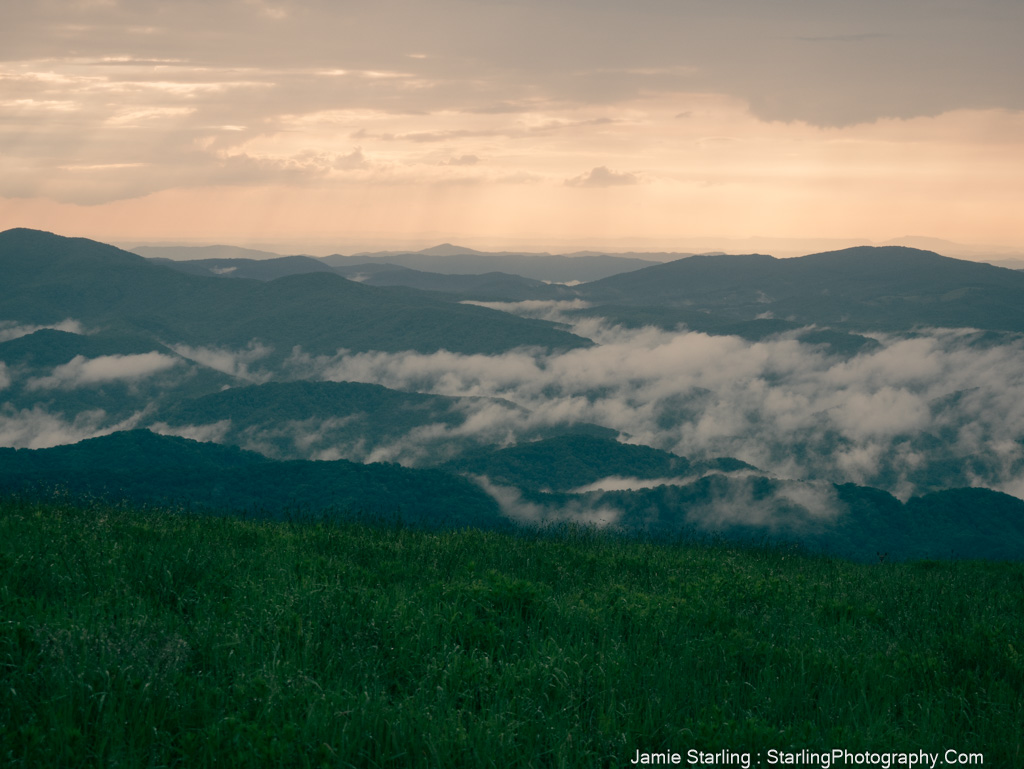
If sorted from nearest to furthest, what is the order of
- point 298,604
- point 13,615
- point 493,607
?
point 13,615
point 298,604
point 493,607

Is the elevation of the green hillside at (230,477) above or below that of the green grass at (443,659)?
below

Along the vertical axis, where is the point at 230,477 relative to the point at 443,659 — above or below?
below

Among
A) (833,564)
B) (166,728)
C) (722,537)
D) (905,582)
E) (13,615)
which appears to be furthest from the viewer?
(722,537)

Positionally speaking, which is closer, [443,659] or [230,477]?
[443,659]

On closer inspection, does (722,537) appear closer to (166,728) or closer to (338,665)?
(338,665)

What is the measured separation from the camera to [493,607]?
8398mm

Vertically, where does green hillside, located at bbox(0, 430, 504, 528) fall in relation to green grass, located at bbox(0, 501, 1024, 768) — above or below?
below

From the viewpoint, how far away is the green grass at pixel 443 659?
5.47 m

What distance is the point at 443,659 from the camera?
6984 millimetres

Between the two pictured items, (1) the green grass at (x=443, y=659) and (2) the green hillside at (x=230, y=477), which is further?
(2) the green hillside at (x=230, y=477)

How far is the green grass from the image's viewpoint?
5.47 meters

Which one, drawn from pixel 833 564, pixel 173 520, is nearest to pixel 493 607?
pixel 173 520

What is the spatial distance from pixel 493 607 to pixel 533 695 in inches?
80.2

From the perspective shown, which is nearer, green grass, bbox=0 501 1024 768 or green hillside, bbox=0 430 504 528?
green grass, bbox=0 501 1024 768
